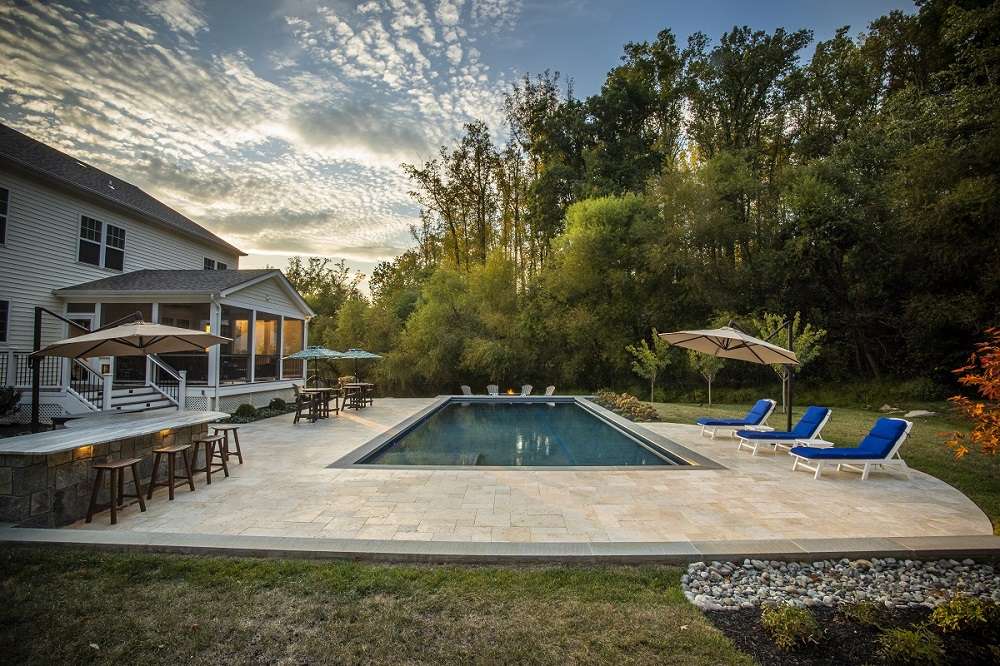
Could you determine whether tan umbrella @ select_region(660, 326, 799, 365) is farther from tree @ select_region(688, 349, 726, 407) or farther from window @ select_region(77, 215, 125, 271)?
window @ select_region(77, 215, 125, 271)

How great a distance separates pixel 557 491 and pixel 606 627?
2.61 metres

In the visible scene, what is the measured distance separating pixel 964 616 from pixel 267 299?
46.6 ft

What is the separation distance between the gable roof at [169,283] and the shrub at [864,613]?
11.7 meters

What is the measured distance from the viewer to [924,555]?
350cm

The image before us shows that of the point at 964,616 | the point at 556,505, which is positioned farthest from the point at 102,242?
the point at 964,616

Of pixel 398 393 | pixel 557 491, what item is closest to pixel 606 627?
pixel 557 491

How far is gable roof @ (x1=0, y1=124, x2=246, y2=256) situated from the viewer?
33.1 feet

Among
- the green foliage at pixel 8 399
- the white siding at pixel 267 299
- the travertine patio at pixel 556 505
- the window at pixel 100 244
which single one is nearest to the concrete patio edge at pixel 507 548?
the travertine patio at pixel 556 505

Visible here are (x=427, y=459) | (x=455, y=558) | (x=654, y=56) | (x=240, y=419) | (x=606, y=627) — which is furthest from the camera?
(x=654, y=56)

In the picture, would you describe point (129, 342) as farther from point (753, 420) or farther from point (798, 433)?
point (753, 420)

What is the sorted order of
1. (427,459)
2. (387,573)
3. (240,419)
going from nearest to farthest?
(387,573) < (427,459) < (240,419)

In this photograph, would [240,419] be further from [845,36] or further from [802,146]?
[845,36]

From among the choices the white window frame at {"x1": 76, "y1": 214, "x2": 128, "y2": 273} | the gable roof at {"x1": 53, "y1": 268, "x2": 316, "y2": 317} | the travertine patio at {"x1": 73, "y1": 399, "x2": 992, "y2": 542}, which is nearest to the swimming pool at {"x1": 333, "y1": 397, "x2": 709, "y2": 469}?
the travertine patio at {"x1": 73, "y1": 399, "x2": 992, "y2": 542}

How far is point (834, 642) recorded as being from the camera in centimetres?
244
